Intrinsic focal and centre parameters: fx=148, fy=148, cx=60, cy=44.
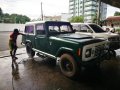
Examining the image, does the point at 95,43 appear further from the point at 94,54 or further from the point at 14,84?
the point at 14,84

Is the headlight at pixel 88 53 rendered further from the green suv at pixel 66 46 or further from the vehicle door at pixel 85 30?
the vehicle door at pixel 85 30

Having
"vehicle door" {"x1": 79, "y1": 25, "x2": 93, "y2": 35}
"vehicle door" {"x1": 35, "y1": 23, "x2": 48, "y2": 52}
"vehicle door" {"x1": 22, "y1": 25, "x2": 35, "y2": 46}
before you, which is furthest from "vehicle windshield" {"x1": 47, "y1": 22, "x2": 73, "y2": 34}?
"vehicle door" {"x1": 79, "y1": 25, "x2": 93, "y2": 35}

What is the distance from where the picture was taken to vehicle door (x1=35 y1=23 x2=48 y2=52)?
6.75 meters

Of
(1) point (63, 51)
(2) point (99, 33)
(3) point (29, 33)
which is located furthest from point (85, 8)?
(1) point (63, 51)

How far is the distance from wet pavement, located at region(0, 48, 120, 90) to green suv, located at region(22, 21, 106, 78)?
0.49 meters

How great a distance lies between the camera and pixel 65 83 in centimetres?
512

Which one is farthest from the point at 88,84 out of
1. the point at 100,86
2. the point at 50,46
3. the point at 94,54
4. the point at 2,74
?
the point at 2,74

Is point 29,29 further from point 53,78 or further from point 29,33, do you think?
point 53,78

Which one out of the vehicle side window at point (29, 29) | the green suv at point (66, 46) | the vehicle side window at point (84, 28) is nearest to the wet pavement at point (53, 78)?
the green suv at point (66, 46)

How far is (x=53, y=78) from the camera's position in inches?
221

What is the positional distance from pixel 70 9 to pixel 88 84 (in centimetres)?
13533

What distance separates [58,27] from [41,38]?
0.96 meters

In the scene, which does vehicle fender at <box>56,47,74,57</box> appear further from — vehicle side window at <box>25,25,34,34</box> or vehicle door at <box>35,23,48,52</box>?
vehicle side window at <box>25,25,34,34</box>

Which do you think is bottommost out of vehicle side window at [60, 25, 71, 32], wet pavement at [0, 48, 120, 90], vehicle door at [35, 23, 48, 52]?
wet pavement at [0, 48, 120, 90]
